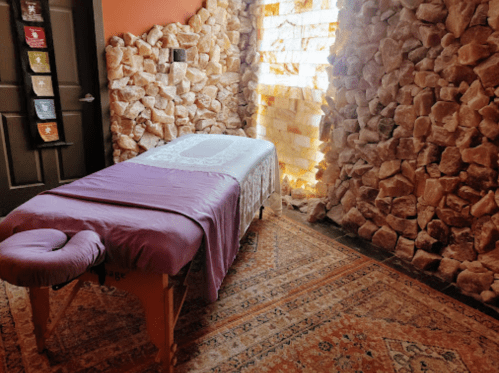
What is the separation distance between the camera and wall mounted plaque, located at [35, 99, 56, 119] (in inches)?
119

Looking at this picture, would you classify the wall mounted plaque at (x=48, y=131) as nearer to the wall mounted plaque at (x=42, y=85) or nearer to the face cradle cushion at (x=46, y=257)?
the wall mounted plaque at (x=42, y=85)

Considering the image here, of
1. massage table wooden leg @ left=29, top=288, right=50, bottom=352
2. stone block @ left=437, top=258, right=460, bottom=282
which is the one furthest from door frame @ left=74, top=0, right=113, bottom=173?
stone block @ left=437, top=258, right=460, bottom=282

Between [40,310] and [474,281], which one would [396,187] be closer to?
[474,281]

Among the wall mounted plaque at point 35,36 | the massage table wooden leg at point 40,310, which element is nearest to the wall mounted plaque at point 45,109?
the wall mounted plaque at point 35,36

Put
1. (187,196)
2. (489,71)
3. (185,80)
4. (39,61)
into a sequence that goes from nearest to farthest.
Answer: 1. (187,196)
2. (489,71)
3. (39,61)
4. (185,80)

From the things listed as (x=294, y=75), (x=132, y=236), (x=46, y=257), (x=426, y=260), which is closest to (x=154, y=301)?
(x=132, y=236)

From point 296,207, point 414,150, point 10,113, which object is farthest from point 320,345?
point 10,113

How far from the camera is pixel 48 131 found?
10.2 ft

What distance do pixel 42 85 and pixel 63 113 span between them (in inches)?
10.6

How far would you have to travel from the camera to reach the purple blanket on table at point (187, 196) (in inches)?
68.5

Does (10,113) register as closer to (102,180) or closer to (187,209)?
(102,180)

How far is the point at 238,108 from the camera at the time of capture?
4.33m

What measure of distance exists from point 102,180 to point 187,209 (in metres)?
0.64

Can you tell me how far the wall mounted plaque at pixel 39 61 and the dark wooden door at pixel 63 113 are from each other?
0.08 metres
